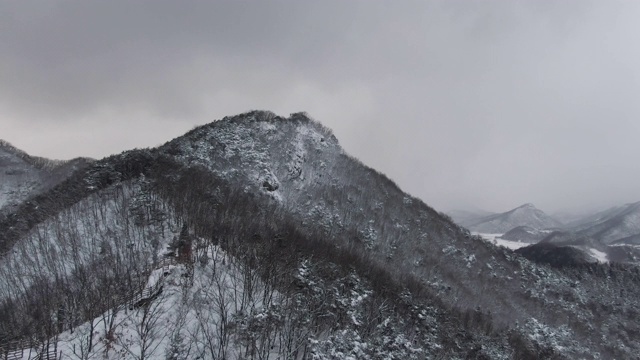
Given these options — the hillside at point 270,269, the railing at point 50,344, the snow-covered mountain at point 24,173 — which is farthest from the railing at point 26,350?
the snow-covered mountain at point 24,173

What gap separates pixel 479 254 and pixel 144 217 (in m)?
81.0

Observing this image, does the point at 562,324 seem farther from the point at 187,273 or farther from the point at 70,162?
the point at 70,162

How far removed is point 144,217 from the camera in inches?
1507

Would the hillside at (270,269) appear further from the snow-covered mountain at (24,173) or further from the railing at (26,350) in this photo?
the snow-covered mountain at (24,173)

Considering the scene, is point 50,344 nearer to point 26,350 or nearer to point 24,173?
point 26,350

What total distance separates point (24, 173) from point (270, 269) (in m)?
117

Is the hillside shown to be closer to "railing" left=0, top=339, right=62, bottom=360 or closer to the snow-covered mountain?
"railing" left=0, top=339, right=62, bottom=360

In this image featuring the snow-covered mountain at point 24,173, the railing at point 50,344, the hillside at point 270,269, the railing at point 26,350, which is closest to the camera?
the railing at point 26,350

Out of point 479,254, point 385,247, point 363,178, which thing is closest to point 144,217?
point 385,247

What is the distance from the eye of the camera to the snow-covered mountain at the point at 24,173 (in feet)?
310

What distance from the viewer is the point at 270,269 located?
27.0 m

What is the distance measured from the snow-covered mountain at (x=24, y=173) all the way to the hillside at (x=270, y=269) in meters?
49.9

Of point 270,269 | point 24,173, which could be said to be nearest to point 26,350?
point 270,269

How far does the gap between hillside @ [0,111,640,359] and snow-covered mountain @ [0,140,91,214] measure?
49906 mm
